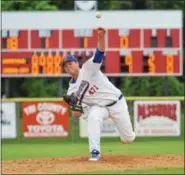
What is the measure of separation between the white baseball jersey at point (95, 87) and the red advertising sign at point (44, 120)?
10.1m

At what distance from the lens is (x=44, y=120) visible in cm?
1944

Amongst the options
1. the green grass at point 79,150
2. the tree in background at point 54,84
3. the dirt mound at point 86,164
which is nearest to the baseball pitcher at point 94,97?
the dirt mound at point 86,164

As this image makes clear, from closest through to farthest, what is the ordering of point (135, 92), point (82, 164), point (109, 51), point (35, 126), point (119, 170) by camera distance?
point (119, 170) < point (82, 164) < point (35, 126) < point (109, 51) < point (135, 92)

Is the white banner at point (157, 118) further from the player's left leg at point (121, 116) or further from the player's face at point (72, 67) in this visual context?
the player's face at point (72, 67)

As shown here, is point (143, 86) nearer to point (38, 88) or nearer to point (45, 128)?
point (38, 88)

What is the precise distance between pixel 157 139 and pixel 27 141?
3.56 m

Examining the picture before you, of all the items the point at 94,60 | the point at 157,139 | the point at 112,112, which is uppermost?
the point at 94,60

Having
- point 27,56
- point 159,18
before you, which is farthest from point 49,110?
point 159,18

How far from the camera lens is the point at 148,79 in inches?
1303

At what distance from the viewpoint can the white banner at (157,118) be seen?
19.5m

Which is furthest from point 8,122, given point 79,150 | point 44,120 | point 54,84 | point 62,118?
point 54,84

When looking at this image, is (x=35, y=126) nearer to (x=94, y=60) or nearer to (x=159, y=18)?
(x=159, y=18)

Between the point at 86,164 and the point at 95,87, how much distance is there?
1024mm

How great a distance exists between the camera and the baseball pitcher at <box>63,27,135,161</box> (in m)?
9.24
